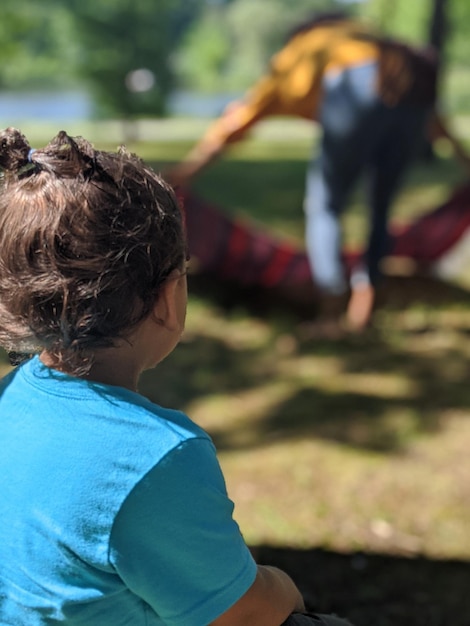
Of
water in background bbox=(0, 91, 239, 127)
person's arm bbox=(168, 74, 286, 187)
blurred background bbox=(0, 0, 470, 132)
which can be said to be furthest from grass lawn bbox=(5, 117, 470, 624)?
water in background bbox=(0, 91, 239, 127)

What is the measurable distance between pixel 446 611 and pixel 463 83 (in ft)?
46.2

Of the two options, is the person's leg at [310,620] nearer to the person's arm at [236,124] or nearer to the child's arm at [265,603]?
the child's arm at [265,603]

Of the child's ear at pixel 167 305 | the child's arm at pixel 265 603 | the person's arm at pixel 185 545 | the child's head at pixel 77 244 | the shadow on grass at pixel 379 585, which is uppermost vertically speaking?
the child's head at pixel 77 244

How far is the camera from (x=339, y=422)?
→ 357 cm

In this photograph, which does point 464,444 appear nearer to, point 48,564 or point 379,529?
point 379,529

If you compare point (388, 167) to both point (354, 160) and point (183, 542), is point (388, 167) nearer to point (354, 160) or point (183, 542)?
point (354, 160)

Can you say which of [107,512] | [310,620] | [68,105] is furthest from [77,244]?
[68,105]

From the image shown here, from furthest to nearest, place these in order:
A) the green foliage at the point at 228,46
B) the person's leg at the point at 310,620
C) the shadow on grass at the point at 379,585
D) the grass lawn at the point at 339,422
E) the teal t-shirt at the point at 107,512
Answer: the green foliage at the point at 228,46, the grass lawn at the point at 339,422, the shadow on grass at the point at 379,585, the person's leg at the point at 310,620, the teal t-shirt at the point at 107,512

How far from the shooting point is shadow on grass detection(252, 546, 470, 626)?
238 cm

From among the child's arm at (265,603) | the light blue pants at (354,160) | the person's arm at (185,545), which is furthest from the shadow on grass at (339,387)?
the person's arm at (185,545)

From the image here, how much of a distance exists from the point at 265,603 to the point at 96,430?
0.40 m

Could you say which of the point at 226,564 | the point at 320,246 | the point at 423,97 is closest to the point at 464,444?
the point at 320,246

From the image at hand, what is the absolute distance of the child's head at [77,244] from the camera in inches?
42.4

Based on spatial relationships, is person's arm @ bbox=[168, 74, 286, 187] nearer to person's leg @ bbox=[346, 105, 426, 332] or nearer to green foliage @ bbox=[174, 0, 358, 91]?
person's leg @ bbox=[346, 105, 426, 332]
